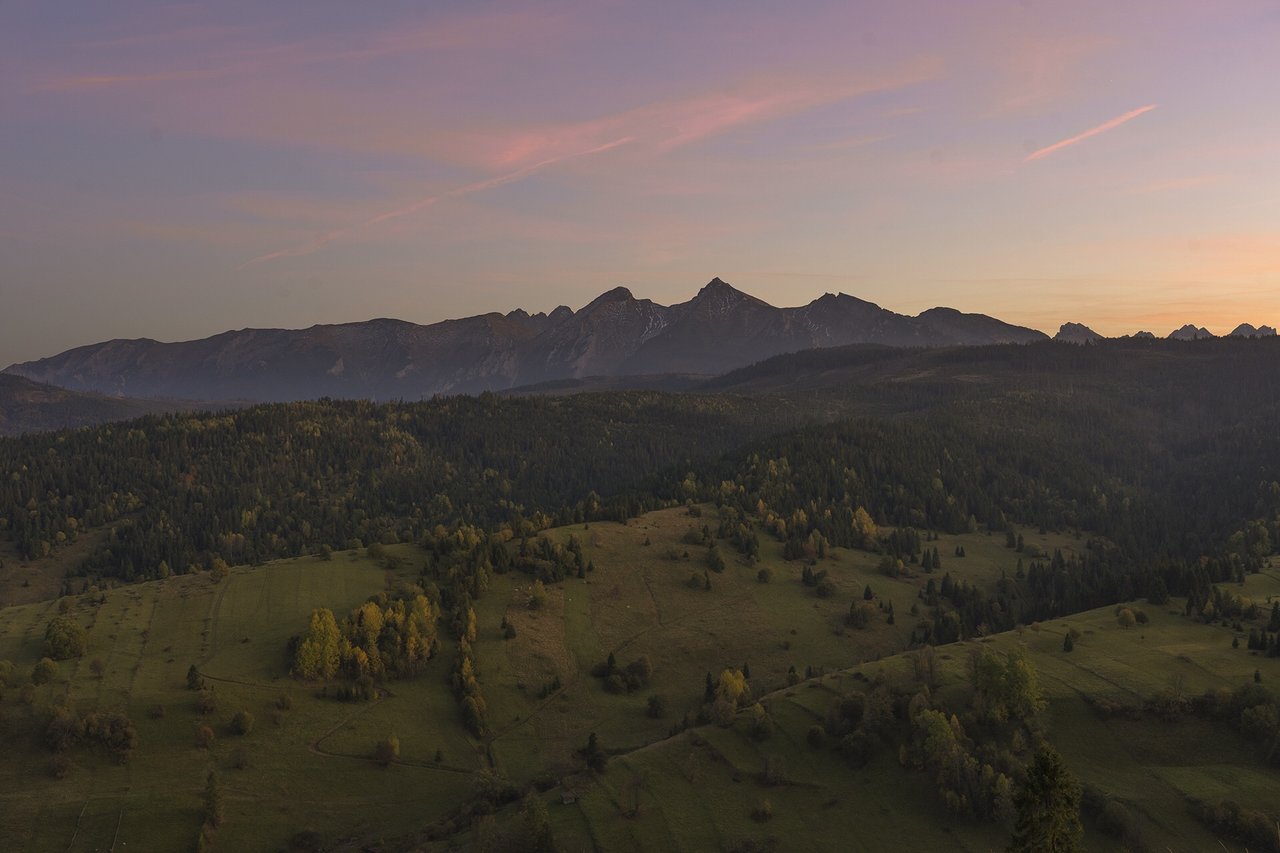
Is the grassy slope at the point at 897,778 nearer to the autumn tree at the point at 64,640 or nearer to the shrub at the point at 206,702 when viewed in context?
the shrub at the point at 206,702

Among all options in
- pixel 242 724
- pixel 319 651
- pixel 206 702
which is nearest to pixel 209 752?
pixel 242 724

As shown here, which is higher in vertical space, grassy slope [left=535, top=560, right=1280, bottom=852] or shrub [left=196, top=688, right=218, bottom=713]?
shrub [left=196, top=688, right=218, bottom=713]

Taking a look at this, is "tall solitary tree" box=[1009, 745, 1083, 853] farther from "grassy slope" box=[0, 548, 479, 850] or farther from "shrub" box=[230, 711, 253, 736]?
"shrub" box=[230, 711, 253, 736]

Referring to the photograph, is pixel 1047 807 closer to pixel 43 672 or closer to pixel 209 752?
pixel 209 752

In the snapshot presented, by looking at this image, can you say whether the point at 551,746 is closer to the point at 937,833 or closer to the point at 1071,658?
the point at 937,833

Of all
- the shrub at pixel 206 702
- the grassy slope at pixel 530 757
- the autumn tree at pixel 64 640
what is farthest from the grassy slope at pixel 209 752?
the autumn tree at pixel 64 640

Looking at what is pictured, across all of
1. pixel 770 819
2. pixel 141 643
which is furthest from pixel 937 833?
pixel 141 643

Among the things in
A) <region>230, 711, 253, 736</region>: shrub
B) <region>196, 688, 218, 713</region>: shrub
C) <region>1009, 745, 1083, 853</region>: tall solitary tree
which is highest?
<region>1009, 745, 1083, 853</region>: tall solitary tree

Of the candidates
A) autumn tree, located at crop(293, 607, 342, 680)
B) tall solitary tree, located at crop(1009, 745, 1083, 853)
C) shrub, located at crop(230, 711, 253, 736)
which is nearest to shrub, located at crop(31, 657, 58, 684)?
shrub, located at crop(230, 711, 253, 736)
